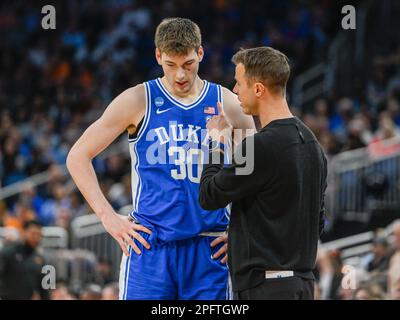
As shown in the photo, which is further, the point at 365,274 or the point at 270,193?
the point at 365,274

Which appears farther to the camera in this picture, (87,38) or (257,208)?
(87,38)

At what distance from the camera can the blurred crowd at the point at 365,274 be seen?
8469 mm

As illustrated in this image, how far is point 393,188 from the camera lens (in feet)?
41.8

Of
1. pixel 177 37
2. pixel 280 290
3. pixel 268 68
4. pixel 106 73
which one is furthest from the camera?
pixel 106 73

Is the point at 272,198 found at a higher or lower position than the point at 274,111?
lower

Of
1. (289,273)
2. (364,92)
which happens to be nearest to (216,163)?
(289,273)

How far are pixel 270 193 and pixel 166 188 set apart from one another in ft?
2.60

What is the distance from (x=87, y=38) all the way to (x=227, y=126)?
13234mm

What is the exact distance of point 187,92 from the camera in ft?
18.1

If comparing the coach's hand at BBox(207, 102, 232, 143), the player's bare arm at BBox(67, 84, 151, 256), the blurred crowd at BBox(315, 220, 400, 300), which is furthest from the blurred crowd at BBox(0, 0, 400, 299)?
the coach's hand at BBox(207, 102, 232, 143)

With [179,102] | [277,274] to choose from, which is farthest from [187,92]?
[277,274]

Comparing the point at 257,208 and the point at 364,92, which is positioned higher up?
the point at 364,92

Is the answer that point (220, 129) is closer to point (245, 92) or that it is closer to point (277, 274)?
point (245, 92)

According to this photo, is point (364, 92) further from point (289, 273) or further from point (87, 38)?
point (289, 273)
